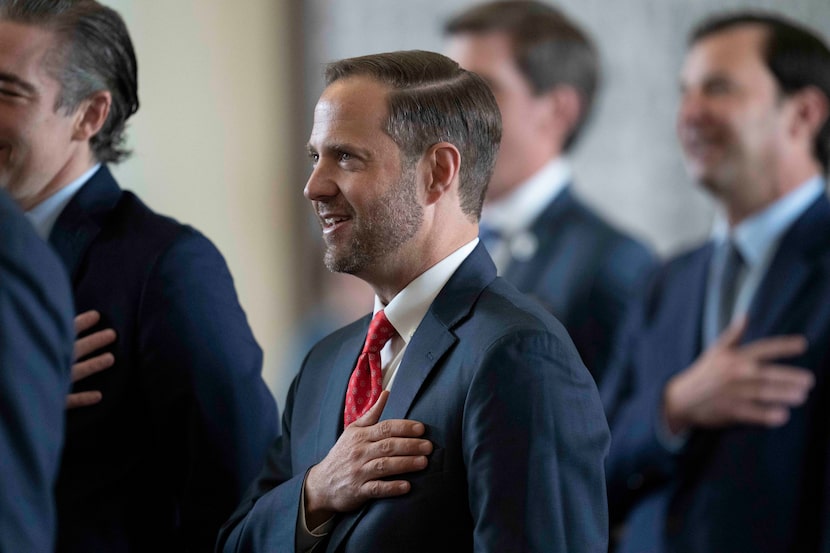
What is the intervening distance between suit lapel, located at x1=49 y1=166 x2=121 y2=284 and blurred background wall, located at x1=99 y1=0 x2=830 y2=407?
3632 mm

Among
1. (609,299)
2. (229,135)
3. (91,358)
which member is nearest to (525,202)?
(609,299)

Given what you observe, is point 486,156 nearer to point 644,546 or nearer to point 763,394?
point 763,394

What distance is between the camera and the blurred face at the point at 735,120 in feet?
12.6

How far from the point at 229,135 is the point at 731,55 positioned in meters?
3.32

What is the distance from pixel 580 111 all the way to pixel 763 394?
137 cm

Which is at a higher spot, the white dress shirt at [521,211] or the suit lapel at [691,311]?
the white dress shirt at [521,211]

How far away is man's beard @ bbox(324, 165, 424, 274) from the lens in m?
1.89

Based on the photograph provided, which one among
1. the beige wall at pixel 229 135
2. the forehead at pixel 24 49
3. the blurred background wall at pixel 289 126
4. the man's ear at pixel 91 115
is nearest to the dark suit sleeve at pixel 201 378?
the man's ear at pixel 91 115

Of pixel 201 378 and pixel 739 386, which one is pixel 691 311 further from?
pixel 201 378

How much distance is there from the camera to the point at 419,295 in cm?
194

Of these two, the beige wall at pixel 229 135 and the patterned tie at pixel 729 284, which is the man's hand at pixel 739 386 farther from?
the beige wall at pixel 229 135

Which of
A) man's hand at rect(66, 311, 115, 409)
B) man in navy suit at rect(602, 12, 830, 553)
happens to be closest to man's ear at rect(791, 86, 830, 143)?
man in navy suit at rect(602, 12, 830, 553)

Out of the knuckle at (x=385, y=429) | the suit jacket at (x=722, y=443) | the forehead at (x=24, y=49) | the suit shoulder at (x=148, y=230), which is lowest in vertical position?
the suit jacket at (x=722, y=443)

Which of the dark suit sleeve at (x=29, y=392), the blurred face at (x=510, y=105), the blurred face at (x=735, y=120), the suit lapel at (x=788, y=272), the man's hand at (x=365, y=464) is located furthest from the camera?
the blurred face at (x=510, y=105)
